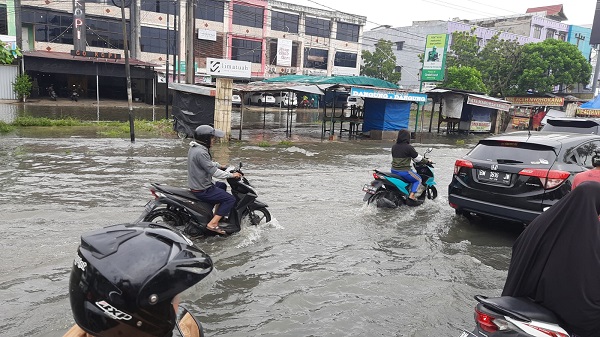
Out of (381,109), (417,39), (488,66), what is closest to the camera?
(381,109)

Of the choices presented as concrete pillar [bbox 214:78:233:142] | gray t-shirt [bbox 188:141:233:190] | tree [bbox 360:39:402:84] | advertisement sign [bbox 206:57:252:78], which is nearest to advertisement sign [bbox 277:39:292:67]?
advertisement sign [bbox 206:57:252:78]

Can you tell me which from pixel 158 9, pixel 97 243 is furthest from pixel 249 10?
pixel 97 243

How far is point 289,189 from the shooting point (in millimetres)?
9523

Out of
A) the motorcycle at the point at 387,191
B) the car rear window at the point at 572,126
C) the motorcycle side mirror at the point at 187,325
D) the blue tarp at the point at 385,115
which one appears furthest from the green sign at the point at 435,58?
the motorcycle side mirror at the point at 187,325

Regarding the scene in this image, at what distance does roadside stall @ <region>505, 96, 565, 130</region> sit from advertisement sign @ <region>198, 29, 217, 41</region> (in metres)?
27.7

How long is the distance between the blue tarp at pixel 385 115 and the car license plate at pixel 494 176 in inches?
615

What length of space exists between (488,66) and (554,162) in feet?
121

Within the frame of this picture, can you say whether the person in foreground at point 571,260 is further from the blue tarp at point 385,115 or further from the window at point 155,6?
the window at point 155,6

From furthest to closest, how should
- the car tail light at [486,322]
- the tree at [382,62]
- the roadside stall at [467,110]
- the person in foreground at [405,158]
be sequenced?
1. the tree at [382,62]
2. the roadside stall at [467,110]
3. the person in foreground at [405,158]
4. the car tail light at [486,322]

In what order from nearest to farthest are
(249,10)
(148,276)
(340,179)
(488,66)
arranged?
(148,276) < (340,179) < (488,66) < (249,10)

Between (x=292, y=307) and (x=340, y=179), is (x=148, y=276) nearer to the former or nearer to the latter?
(x=292, y=307)

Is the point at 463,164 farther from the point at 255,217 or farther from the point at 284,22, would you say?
the point at 284,22

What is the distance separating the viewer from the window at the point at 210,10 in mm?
41438

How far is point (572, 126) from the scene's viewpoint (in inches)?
388
